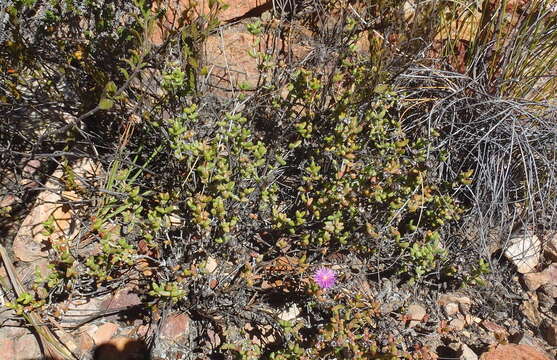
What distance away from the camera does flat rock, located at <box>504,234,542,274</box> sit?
2803 mm

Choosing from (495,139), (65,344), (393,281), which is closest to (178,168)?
(65,344)

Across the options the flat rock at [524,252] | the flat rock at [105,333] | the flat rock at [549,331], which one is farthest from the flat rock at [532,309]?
the flat rock at [105,333]

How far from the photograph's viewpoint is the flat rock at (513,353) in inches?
92.0

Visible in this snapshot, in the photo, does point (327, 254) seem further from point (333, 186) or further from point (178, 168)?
point (178, 168)

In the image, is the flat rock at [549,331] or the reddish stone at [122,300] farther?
the flat rock at [549,331]

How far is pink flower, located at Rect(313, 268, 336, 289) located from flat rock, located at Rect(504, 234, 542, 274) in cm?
111

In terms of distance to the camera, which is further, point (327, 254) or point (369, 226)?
point (327, 254)

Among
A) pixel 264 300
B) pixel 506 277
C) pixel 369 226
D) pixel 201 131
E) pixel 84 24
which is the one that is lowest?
pixel 506 277

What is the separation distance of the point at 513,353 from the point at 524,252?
652mm

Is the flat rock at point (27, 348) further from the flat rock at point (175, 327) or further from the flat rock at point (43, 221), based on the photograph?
the flat rock at point (175, 327)

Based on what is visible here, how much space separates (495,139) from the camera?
273 cm

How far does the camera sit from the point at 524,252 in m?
2.77

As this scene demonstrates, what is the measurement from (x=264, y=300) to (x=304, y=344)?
0.30 metres

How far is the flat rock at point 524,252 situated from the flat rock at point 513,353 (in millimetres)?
549
